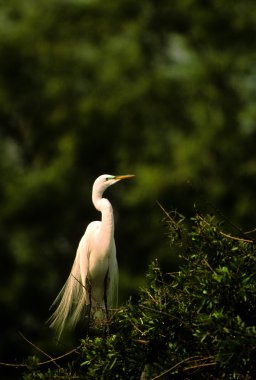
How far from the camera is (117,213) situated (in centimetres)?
1345

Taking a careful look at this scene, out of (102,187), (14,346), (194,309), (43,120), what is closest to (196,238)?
(194,309)

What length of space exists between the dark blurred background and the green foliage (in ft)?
24.8

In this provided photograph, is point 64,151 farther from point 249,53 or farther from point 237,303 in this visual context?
point 237,303

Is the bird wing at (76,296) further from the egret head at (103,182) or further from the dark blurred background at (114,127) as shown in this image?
the dark blurred background at (114,127)

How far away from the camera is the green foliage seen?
354cm

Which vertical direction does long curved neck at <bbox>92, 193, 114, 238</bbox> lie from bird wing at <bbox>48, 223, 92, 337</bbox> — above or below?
above

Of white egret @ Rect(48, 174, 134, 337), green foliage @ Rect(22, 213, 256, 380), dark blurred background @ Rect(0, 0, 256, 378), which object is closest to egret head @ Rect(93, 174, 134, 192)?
white egret @ Rect(48, 174, 134, 337)

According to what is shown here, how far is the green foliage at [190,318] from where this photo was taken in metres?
3.54

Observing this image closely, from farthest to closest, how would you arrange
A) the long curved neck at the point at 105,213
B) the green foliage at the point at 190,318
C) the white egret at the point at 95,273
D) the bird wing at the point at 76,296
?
1. the bird wing at the point at 76,296
2. the white egret at the point at 95,273
3. the long curved neck at the point at 105,213
4. the green foliage at the point at 190,318

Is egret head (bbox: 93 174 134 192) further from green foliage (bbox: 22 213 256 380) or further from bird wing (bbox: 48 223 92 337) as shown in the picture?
green foliage (bbox: 22 213 256 380)

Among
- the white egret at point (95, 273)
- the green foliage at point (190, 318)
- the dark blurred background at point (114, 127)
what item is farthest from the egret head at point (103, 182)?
the dark blurred background at point (114, 127)

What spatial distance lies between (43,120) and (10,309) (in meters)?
3.21

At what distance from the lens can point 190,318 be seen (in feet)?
12.3

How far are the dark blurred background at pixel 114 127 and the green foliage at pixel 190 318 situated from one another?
7559 millimetres
